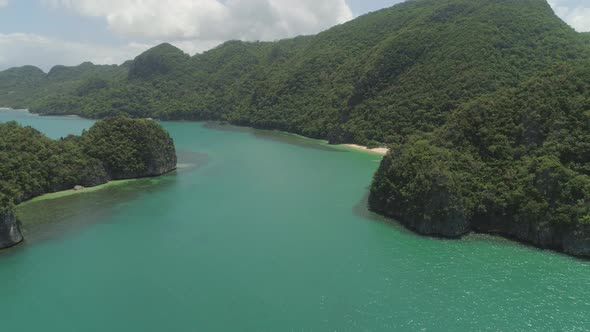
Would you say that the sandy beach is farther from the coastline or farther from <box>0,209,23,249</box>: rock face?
<box>0,209,23,249</box>: rock face

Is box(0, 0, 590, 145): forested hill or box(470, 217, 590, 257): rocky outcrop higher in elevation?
box(0, 0, 590, 145): forested hill

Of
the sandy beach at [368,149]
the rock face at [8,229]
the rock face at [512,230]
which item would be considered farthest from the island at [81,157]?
the sandy beach at [368,149]

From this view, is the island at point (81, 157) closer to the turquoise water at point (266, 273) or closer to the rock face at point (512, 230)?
the turquoise water at point (266, 273)

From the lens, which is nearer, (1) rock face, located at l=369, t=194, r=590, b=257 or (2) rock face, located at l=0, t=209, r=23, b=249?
(1) rock face, located at l=369, t=194, r=590, b=257

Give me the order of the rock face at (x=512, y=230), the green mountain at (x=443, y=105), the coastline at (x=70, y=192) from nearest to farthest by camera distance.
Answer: the rock face at (x=512, y=230), the green mountain at (x=443, y=105), the coastline at (x=70, y=192)

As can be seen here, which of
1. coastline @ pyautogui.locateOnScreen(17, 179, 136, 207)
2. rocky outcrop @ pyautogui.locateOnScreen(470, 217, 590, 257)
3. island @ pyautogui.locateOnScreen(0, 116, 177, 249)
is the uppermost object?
rocky outcrop @ pyautogui.locateOnScreen(470, 217, 590, 257)

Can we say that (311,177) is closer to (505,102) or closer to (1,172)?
(505,102)

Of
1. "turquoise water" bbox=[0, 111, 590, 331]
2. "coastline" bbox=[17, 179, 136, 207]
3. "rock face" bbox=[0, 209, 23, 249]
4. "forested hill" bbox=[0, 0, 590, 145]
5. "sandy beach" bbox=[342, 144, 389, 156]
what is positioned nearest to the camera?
"turquoise water" bbox=[0, 111, 590, 331]

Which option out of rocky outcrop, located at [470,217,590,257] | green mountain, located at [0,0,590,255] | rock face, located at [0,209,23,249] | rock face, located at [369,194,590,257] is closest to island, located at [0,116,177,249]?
rock face, located at [0,209,23,249]
